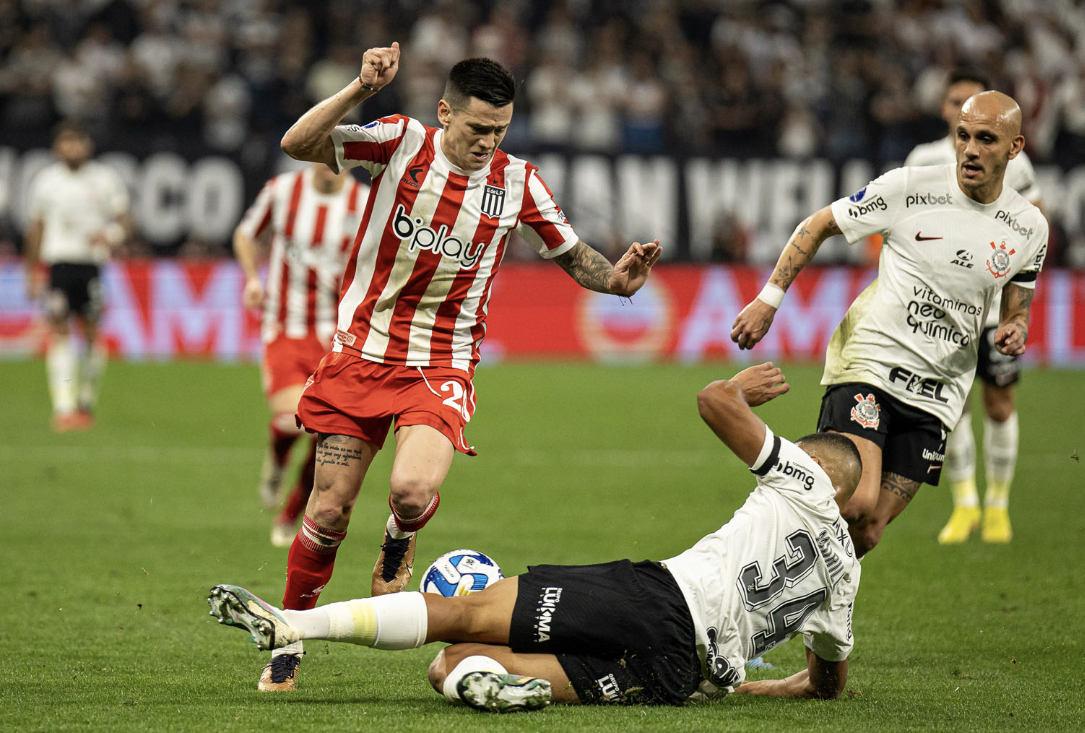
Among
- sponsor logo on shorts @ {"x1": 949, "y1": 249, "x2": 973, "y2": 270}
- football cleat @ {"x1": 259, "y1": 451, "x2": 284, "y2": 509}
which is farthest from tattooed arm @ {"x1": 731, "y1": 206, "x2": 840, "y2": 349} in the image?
football cleat @ {"x1": 259, "y1": 451, "x2": 284, "y2": 509}

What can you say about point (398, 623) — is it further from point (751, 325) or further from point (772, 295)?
point (772, 295)

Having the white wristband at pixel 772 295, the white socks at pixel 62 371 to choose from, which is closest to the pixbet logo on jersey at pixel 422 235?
the white wristband at pixel 772 295

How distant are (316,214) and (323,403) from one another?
10.1 ft

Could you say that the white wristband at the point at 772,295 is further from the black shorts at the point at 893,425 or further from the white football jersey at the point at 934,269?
the black shorts at the point at 893,425

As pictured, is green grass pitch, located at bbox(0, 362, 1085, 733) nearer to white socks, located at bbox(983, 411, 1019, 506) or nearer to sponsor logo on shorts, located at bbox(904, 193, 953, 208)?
white socks, located at bbox(983, 411, 1019, 506)

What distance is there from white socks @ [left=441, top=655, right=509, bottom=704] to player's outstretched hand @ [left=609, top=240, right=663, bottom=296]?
1538 mm

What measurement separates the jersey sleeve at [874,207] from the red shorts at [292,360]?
11.4 feet

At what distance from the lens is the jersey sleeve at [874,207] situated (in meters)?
5.64

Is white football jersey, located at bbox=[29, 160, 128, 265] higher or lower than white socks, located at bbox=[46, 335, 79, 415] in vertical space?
higher

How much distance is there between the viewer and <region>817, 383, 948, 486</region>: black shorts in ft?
18.4

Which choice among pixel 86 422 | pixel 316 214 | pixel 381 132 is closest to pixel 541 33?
pixel 86 422

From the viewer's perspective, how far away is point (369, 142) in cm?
493

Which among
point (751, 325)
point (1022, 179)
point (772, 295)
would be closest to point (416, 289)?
point (751, 325)

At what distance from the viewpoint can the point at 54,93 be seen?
60.5ft
